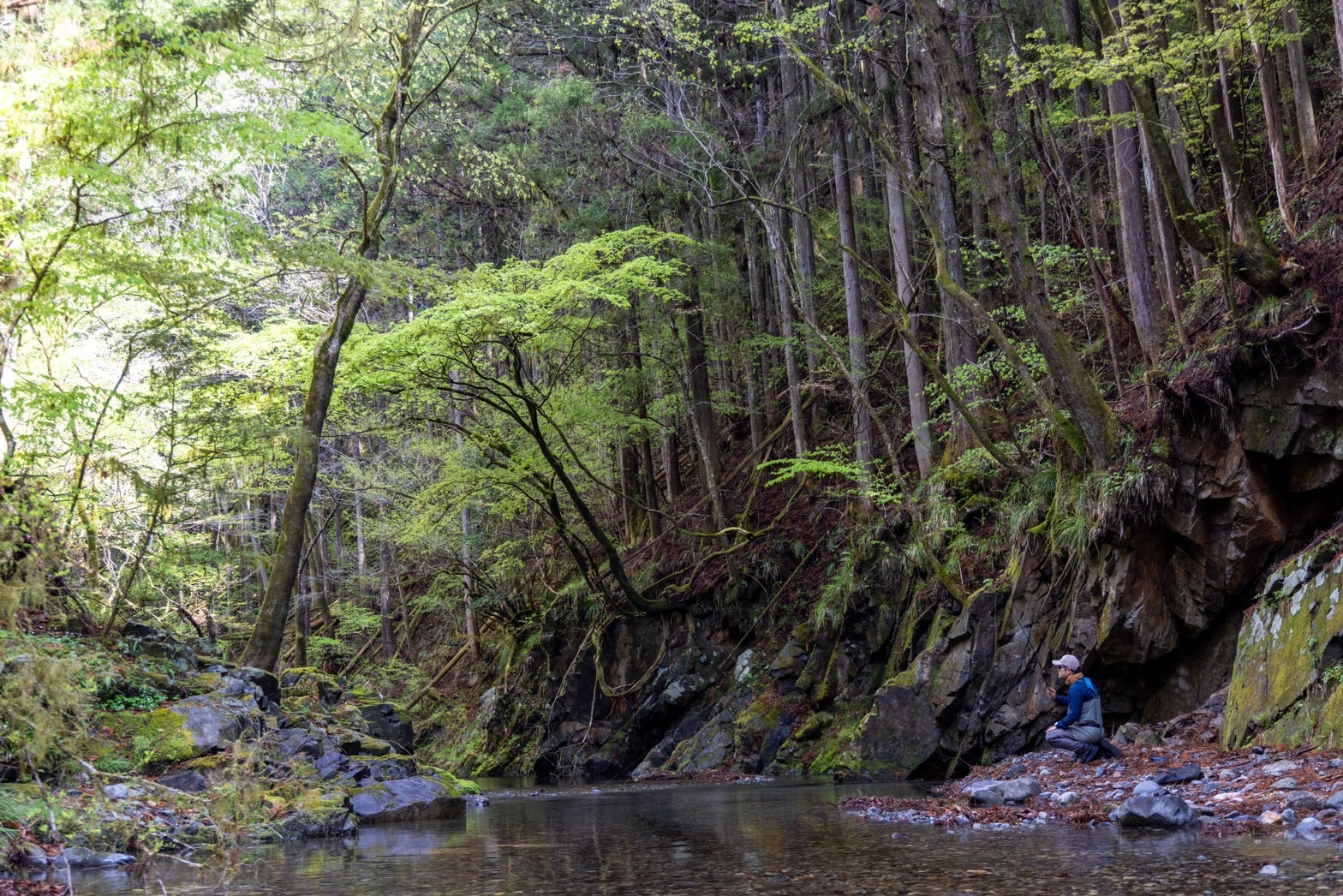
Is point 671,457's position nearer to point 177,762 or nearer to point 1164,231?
point 1164,231

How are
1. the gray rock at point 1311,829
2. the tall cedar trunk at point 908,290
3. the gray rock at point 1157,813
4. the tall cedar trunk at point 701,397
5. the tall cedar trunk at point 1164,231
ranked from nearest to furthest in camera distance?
the gray rock at point 1311,829 → the gray rock at point 1157,813 → the tall cedar trunk at point 1164,231 → the tall cedar trunk at point 908,290 → the tall cedar trunk at point 701,397

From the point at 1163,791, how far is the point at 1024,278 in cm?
613

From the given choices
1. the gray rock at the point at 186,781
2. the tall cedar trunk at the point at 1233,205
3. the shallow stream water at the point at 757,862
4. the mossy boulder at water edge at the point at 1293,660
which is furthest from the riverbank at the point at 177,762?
the tall cedar trunk at the point at 1233,205

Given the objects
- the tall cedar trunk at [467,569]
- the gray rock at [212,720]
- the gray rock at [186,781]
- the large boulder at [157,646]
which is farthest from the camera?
the tall cedar trunk at [467,569]

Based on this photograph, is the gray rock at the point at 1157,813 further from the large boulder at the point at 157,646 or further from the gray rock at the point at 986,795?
the large boulder at the point at 157,646

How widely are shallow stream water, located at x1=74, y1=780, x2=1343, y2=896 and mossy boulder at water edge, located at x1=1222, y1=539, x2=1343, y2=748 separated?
2.31 m

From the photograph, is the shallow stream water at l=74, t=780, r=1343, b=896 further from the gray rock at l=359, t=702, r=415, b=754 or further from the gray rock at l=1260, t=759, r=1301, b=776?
the gray rock at l=359, t=702, r=415, b=754

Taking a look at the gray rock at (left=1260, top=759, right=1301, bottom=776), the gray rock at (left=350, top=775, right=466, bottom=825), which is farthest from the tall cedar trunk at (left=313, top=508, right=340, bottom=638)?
the gray rock at (left=1260, top=759, right=1301, bottom=776)

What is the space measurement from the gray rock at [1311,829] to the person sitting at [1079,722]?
12.0 ft

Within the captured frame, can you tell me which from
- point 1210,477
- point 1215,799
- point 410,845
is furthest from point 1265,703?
point 410,845

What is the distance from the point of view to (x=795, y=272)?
64.4ft

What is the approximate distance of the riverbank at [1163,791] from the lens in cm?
588

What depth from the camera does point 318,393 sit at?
559 inches

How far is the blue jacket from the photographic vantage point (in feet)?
30.6
